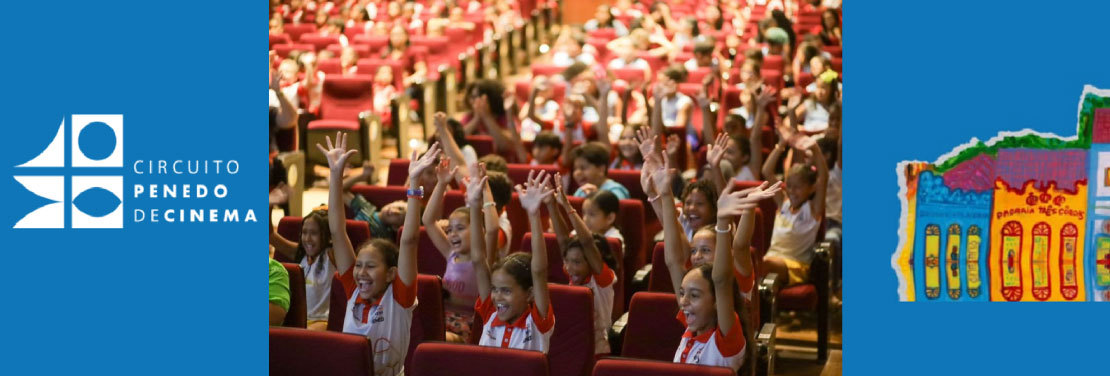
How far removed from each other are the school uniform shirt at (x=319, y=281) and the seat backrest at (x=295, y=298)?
1.16 feet

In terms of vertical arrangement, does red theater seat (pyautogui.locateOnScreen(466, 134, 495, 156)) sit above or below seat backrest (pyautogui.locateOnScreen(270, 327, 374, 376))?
above

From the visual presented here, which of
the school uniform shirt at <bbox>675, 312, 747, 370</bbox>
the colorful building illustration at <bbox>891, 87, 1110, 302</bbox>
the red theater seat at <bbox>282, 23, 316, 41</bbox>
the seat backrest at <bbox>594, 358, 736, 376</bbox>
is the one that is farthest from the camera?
the red theater seat at <bbox>282, 23, 316, 41</bbox>

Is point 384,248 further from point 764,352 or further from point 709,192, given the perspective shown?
point 709,192

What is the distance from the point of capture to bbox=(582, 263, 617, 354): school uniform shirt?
14.5 feet

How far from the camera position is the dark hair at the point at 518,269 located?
3.84 meters

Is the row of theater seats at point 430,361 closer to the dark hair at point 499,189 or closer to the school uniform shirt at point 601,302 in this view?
the school uniform shirt at point 601,302

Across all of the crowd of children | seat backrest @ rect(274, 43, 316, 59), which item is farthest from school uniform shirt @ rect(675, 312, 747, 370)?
seat backrest @ rect(274, 43, 316, 59)

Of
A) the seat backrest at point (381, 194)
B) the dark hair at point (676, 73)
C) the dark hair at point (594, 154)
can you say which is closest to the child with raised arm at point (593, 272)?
the dark hair at point (594, 154)

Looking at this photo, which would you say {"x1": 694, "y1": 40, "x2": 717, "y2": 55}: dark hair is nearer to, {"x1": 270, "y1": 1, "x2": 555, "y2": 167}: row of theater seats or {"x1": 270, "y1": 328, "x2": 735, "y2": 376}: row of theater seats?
{"x1": 270, "y1": 1, "x2": 555, "y2": 167}: row of theater seats

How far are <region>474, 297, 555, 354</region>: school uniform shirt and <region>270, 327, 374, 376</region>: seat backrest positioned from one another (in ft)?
1.64

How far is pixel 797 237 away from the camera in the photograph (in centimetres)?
545
